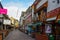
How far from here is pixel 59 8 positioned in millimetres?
28828

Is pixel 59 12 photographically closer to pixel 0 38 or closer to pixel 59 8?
pixel 59 8

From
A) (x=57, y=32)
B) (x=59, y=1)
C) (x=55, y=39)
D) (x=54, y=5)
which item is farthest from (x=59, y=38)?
(x=54, y=5)

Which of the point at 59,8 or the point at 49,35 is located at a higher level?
the point at 59,8

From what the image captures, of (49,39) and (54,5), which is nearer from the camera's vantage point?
(49,39)

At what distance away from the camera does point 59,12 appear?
1111 inches

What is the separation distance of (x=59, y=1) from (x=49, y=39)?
7.92 meters

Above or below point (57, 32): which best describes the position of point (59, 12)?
above

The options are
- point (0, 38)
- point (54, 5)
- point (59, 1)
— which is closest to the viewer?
point (0, 38)

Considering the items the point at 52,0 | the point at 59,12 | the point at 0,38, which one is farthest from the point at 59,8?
the point at 0,38

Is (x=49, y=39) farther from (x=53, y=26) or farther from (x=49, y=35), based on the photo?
(x=53, y=26)

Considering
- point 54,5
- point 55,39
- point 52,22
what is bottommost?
point 55,39

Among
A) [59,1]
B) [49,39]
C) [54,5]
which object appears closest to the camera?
[49,39]

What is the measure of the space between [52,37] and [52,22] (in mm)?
6537

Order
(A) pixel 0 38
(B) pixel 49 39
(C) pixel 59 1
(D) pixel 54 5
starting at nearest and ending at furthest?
1. (B) pixel 49 39
2. (A) pixel 0 38
3. (C) pixel 59 1
4. (D) pixel 54 5
